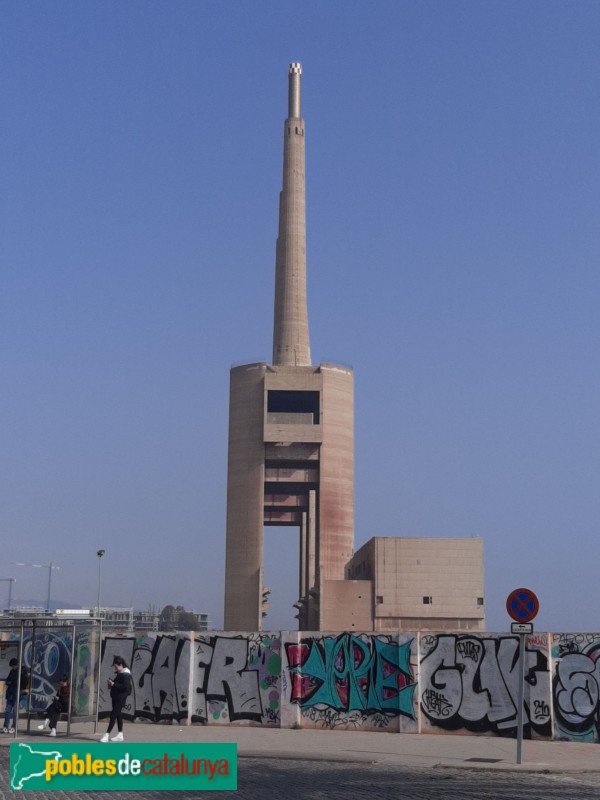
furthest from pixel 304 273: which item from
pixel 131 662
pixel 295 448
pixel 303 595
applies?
pixel 131 662

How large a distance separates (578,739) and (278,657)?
23.9 ft

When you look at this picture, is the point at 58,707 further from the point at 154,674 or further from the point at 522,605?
the point at 522,605

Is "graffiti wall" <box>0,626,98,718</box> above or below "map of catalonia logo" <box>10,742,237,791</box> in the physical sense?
above

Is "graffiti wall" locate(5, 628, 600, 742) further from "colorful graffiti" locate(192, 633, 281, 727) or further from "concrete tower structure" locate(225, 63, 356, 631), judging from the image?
"concrete tower structure" locate(225, 63, 356, 631)

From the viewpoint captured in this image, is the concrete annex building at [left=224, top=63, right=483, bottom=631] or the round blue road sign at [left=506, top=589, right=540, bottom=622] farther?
the concrete annex building at [left=224, top=63, right=483, bottom=631]

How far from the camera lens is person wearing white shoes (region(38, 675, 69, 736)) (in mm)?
21828

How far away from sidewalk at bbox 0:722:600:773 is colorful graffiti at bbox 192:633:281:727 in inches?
16.0

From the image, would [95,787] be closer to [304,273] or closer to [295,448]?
[295,448]

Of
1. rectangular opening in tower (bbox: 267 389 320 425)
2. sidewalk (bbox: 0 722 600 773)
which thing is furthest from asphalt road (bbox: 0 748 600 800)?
rectangular opening in tower (bbox: 267 389 320 425)

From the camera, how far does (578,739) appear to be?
22.4 metres

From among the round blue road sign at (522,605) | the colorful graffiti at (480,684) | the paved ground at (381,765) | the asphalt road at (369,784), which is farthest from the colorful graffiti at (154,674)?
the round blue road sign at (522,605)

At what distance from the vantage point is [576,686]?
22.7 metres

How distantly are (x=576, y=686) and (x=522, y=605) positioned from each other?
227 inches

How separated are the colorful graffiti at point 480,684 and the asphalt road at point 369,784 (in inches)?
209
